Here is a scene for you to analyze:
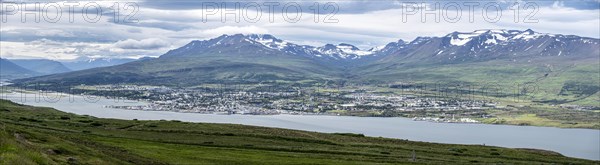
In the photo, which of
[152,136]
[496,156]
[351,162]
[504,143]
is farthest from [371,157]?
[504,143]

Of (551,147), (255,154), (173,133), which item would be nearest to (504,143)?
(551,147)

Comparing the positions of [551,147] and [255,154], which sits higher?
[255,154]

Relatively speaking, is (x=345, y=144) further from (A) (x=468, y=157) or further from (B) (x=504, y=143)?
(B) (x=504, y=143)

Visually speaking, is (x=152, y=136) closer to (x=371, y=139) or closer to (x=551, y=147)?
(x=371, y=139)

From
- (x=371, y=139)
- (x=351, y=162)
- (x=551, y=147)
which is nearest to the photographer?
(x=351, y=162)

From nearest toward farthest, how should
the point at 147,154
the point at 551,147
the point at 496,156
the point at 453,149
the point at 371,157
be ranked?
the point at 147,154, the point at 371,157, the point at 496,156, the point at 453,149, the point at 551,147

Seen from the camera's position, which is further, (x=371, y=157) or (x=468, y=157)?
(x=468, y=157)
